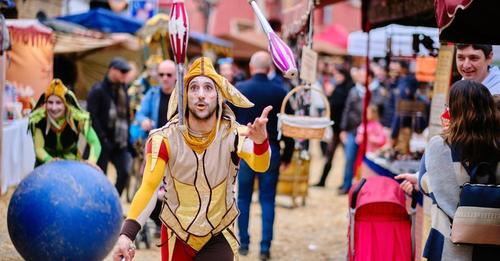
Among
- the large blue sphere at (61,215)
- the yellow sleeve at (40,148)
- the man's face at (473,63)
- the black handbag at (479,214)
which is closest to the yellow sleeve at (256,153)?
the black handbag at (479,214)

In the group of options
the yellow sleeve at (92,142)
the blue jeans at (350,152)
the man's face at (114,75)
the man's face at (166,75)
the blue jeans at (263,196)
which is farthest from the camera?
the blue jeans at (350,152)

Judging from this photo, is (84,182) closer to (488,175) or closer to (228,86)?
(228,86)

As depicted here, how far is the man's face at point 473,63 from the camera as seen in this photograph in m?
5.47

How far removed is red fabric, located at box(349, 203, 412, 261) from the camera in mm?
5383

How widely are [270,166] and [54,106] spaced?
2.21 metres

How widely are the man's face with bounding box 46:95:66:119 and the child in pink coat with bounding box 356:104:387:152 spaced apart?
6.13 metres

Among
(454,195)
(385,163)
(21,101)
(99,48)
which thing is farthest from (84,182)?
(99,48)

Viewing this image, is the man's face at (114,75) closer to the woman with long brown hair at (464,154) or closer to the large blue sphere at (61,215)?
the large blue sphere at (61,215)

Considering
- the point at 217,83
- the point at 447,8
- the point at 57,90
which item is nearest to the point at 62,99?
the point at 57,90

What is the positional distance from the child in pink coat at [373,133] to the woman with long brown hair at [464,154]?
7888 millimetres

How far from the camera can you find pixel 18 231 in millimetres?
6258

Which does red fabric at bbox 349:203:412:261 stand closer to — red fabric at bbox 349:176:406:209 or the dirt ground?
red fabric at bbox 349:176:406:209

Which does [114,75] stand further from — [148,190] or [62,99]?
[148,190]

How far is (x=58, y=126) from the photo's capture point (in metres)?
7.30
